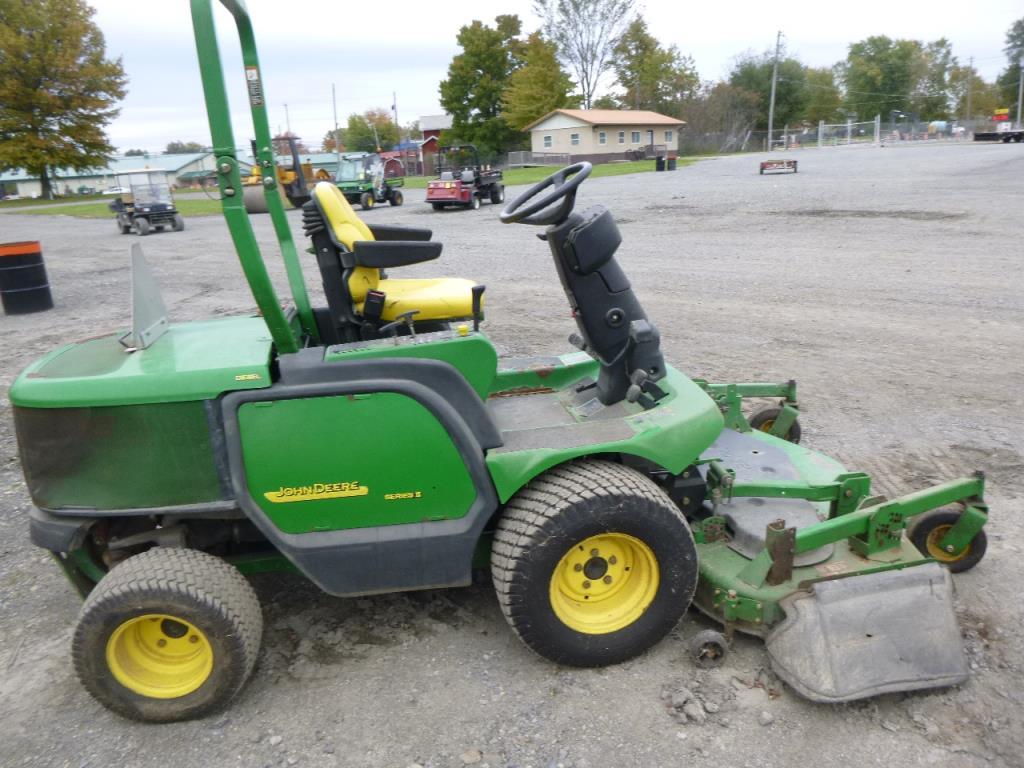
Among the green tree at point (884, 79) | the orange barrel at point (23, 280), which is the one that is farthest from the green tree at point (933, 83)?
the orange barrel at point (23, 280)

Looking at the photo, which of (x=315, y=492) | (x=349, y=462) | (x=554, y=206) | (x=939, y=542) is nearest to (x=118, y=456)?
(x=315, y=492)

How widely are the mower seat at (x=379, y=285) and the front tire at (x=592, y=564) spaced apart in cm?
166

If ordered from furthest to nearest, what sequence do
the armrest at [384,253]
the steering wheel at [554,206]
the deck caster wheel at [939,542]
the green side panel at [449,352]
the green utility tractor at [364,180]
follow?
the green utility tractor at [364,180] → the armrest at [384,253] → the deck caster wheel at [939,542] → the steering wheel at [554,206] → the green side panel at [449,352]

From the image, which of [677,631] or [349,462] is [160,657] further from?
[677,631]

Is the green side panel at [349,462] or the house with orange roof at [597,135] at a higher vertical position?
the house with orange roof at [597,135]

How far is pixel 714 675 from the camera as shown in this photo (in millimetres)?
2697

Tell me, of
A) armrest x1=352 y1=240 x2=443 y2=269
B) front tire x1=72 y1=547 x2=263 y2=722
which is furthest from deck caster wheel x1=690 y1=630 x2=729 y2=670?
armrest x1=352 y1=240 x2=443 y2=269

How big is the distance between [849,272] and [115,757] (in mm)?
8858

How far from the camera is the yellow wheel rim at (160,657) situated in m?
2.60

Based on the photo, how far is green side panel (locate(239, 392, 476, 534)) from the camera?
2.58m

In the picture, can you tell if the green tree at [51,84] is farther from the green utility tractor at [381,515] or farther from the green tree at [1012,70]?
the green tree at [1012,70]

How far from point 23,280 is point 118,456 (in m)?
9.23

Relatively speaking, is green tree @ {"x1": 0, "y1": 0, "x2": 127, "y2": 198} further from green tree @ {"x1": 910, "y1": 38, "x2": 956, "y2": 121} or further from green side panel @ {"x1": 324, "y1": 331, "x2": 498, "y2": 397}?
green tree @ {"x1": 910, "y1": 38, "x2": 956, "y2": 121}

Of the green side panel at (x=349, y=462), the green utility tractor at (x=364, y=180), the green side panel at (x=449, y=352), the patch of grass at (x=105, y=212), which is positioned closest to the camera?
the green side panel at (x=349, y=462)
